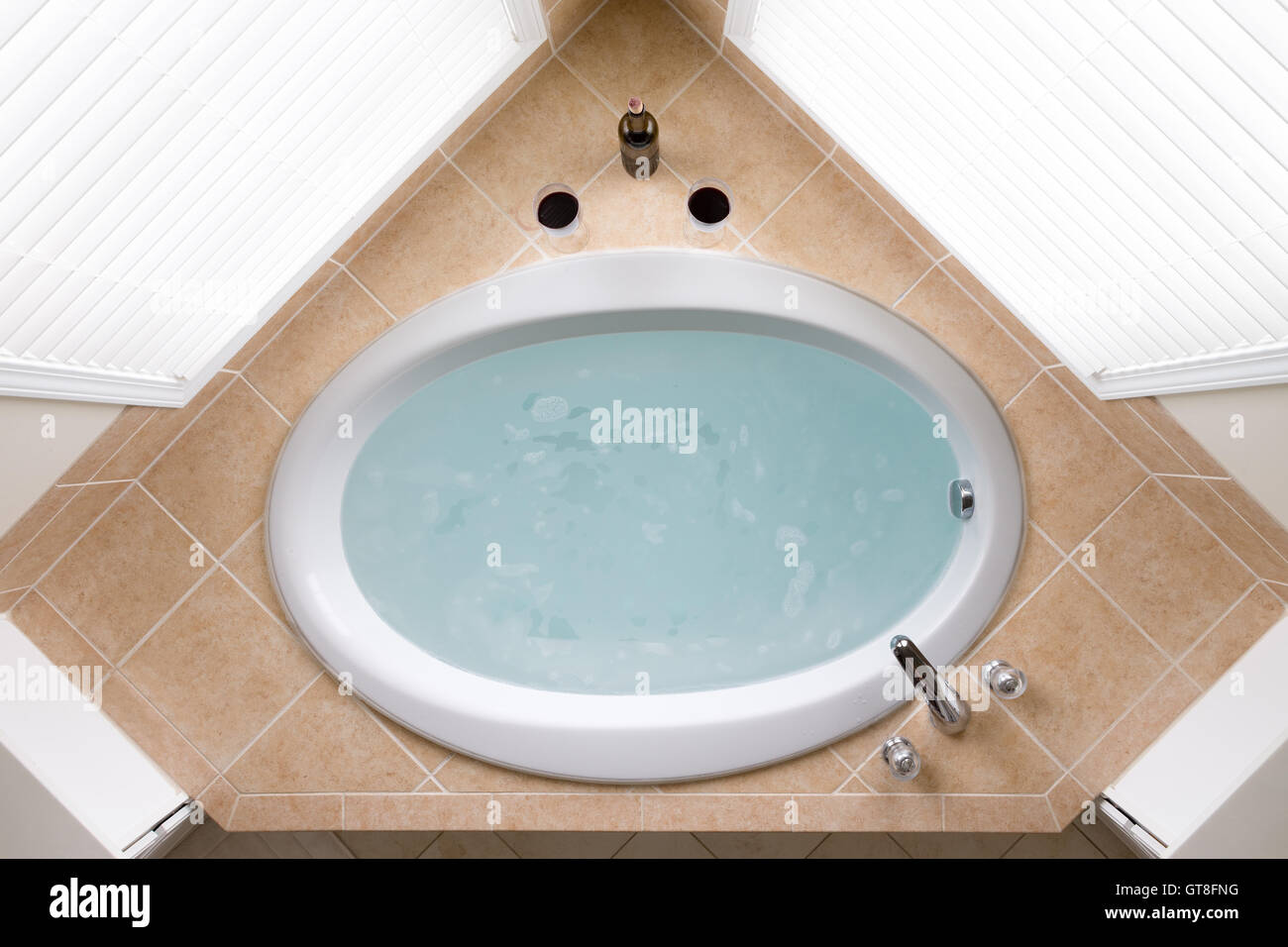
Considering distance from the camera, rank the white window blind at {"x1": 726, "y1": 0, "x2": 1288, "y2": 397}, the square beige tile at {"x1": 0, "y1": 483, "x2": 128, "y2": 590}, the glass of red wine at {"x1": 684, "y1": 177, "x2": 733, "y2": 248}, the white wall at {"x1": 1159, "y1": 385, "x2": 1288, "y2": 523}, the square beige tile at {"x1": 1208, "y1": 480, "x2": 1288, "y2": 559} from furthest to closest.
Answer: the glass of red wine at {"x1": 684, "y1": 177, "x2": 733, "y2": 248}
the square beige tile at {"x1": 0, "y1": 483, "x2": 128, "y2": 590}
the square beige tile at {"x1": 1208, "y1": 480, "x2": 1288, "y2": 559}
the white wall at {"x1": 1159, "y1": 385, "x2": 1288, "y2": 523}
the white window blind at {"x1": 726, "y1": 0, "x2": 1288, "y2": 397}

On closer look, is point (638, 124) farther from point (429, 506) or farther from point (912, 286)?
point (429, 506)

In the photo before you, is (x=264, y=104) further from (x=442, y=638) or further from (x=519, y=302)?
(x=442, y=638)

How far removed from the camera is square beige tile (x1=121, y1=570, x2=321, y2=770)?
1.58 metres

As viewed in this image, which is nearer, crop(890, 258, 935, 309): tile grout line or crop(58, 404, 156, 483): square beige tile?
crop(58, 404, 156, 483): square beige tile

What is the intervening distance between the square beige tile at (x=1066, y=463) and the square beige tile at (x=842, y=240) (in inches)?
14.6

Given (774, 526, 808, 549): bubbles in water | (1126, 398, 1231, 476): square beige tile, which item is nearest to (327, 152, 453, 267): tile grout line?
(774, 526, 808, 549): bubbles in water

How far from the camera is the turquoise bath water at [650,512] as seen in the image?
1753mm

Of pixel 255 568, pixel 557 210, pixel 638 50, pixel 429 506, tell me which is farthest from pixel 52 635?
pixel 638 50

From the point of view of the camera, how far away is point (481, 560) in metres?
1.86

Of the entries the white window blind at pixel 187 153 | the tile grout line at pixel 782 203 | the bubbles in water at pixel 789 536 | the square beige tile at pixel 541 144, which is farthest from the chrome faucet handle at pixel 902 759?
the white window blind at pixel 187 153

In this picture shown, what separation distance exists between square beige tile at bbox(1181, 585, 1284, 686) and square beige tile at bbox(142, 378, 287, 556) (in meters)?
1.98

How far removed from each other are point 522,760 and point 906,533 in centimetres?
102

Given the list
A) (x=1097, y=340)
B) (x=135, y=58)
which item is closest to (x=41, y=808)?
(x=135, y=58)

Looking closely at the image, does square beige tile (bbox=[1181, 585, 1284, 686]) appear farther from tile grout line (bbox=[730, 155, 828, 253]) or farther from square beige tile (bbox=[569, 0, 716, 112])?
square beige tile (bbox=[569, 0, 716, 112])
